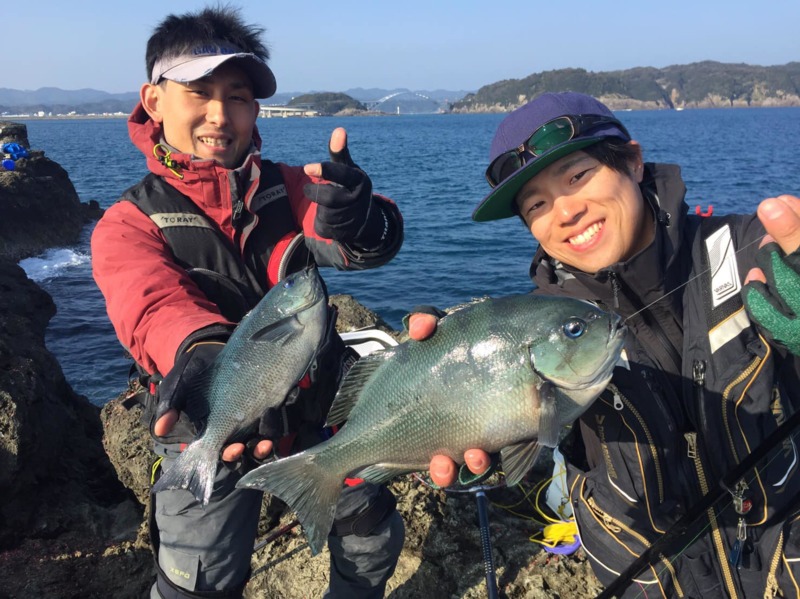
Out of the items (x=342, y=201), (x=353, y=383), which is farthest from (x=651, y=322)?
(x=342, y=201)

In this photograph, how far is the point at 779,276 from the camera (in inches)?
92.0

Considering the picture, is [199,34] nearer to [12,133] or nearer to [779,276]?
[779,276]

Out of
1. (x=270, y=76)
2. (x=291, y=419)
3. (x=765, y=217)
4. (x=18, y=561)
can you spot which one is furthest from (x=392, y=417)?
(x=18, y=561)

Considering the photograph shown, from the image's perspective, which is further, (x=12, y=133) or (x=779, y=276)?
(x=12, y=133)

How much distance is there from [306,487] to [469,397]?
851 millimetres

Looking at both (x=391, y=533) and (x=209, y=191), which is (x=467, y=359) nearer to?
(x=391, y=533)

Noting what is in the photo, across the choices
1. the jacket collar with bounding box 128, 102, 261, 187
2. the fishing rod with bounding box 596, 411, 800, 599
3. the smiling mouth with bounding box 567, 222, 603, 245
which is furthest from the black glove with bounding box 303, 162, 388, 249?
the fishing rod with bounding box 596, 411, 800, 599

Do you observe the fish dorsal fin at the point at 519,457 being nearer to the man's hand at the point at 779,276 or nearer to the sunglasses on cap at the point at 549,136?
the man's hand at the point at 779,276

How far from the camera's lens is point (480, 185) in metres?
36.9

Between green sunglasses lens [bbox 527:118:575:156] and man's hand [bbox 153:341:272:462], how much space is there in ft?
6.01

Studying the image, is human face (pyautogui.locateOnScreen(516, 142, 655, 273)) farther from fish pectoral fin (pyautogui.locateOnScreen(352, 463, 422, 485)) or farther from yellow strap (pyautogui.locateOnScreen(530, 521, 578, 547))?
yellow strap (pyautogui.locateOnScreen(530, 521, 578, 547))

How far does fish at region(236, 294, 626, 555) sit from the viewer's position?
2486 mm

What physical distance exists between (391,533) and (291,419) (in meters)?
0.99

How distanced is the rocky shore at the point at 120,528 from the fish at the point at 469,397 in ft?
6.26
